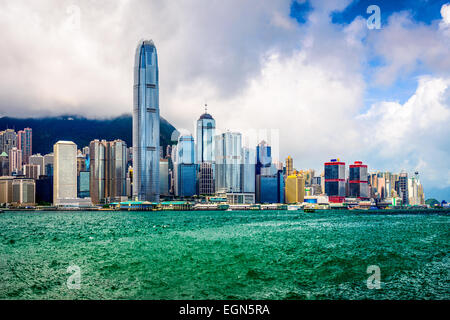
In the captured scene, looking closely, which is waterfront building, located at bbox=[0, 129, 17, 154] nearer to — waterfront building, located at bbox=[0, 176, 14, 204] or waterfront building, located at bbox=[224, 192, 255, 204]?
waterfront building, located at bbox=[0, 176, 14, 204]

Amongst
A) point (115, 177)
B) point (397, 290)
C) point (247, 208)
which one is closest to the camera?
point (397, 290)

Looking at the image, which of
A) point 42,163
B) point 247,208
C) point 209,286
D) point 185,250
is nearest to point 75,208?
point 42,163

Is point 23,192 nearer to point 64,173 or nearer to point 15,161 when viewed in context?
A: point 64,173

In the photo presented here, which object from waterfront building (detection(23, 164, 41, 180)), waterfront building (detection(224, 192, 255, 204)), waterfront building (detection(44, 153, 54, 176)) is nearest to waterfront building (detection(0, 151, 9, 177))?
waterfront building (detection(23, 164, 41, 180))

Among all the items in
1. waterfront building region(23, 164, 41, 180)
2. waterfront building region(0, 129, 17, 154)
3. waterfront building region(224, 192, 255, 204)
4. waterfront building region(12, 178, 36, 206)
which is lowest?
waterfront building region(224, 192, 255, 204)
